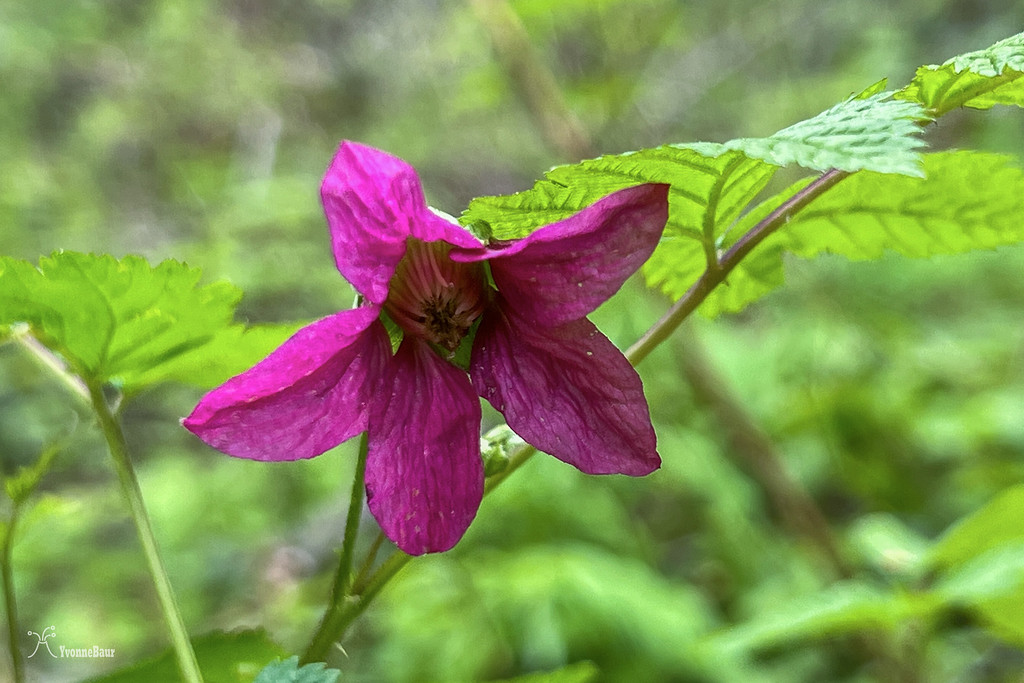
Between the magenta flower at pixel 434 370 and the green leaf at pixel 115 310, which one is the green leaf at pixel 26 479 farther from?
the magenta flower at pixel 434 370

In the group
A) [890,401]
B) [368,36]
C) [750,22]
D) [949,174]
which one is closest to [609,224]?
[949,174]

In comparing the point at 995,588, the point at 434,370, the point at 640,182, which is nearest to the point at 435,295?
the point at 434,370

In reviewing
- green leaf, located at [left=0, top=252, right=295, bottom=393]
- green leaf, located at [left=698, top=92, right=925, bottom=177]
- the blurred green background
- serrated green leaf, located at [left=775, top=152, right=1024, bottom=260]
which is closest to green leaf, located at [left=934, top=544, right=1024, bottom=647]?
the blurred green background

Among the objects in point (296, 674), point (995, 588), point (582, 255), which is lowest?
point (296, 674)

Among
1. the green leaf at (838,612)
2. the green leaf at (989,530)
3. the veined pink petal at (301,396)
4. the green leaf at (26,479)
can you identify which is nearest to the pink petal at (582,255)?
the veined pink petal at (301,396)

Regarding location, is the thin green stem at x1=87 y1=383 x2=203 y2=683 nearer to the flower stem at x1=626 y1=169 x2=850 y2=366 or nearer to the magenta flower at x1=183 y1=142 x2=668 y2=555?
the magenta flower at x1=183 y1=142 x2=668 y2=555

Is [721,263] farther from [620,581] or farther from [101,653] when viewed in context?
[620,581]

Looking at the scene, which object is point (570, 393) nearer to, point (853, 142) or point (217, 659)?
point (853, 142)
